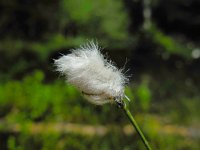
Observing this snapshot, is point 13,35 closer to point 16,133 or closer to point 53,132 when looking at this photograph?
point 16,133

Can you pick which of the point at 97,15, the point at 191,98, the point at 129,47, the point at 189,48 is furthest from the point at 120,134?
the point at 189,48

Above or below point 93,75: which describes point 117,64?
above

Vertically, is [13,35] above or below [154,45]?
above

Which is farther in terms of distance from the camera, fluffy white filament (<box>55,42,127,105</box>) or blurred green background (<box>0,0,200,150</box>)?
blurred green background (<box>0,0,200,150</box>)

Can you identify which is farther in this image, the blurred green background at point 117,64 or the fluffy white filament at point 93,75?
the blurred green background at point 117,64

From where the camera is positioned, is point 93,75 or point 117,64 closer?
point 93,75
